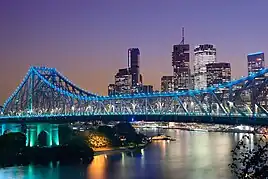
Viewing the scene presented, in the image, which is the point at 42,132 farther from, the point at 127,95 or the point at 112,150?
the point at 127,95

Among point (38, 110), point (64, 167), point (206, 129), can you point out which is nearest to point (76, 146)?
point (64, 167)

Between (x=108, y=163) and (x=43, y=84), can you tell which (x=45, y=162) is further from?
(x=43, y=84)

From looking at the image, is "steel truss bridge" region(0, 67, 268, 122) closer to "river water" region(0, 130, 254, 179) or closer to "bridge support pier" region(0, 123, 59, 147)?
"bridge support pier" region(0, 123, 59, 147)

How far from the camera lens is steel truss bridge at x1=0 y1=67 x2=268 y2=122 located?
2617 cm

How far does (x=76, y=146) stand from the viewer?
1465 inches

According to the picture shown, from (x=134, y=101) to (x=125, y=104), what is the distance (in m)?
0.74

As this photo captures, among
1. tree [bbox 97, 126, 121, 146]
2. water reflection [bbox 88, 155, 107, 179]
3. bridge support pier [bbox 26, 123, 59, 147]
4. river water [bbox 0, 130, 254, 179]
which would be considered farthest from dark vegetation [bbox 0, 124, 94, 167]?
tree [bbox 97, 126, 121, 146]

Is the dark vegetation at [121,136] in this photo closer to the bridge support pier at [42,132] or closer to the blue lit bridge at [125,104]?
the blue lit bridge at [125,104]

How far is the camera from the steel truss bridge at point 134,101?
26.2m

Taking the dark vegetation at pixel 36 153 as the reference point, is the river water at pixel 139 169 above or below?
below

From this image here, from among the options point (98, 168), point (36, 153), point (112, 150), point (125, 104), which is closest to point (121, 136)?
point (112, 150)

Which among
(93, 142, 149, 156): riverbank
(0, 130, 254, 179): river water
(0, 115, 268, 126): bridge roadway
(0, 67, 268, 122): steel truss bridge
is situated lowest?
(0, 130, 254, 179): river water

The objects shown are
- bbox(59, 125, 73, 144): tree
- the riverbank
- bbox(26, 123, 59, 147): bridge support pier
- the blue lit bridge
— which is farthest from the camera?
bbox(59, 125, 73, 144): tree

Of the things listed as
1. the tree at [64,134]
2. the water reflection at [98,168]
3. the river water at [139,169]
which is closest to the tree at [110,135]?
the tree at [64,134]
